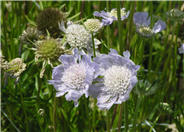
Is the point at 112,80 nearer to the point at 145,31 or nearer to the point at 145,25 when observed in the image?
the point at 145,31

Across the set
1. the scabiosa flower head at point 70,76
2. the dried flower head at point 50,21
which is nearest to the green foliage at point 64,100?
the dried flower head at point 50,21

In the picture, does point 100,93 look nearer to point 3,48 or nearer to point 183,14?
point 183,14

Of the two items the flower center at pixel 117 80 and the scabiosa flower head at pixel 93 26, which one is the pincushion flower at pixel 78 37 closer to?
the scabiosa flower head at pixel 93 26

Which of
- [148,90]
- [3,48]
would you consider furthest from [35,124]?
[148,90]

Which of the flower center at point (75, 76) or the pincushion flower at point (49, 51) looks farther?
the pincushion flower at point (49, 51)

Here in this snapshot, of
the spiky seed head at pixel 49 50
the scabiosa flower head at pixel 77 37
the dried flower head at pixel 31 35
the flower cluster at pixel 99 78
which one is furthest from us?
the dried flower head at pixel 31 35

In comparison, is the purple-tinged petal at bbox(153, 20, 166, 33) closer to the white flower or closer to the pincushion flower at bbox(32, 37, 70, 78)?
the white flower

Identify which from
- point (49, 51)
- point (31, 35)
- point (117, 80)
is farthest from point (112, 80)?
point (31, 35)
